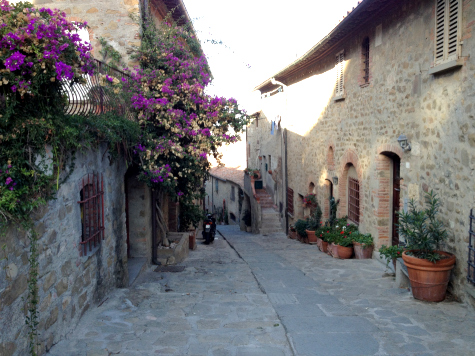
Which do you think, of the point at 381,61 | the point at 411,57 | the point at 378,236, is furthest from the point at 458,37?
the point at 378,236

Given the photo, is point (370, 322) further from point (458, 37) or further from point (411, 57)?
point (411, 57)

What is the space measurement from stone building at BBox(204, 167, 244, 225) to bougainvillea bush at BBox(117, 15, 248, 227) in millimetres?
18488

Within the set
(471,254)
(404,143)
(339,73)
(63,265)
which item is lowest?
(471,254)

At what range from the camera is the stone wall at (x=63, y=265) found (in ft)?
11.6

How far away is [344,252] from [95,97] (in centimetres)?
699

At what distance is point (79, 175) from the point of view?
511 centimetres

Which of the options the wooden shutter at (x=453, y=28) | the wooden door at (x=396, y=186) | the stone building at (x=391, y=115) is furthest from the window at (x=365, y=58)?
the wooden shutter at (x=453, y=28)

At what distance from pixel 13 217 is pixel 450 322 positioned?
4908 mm

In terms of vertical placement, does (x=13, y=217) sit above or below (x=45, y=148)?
below

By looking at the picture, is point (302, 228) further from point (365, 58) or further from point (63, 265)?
point (63, 265)

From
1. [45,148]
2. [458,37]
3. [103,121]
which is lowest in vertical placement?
[45,148]

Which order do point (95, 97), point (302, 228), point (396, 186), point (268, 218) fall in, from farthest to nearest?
point (268, 218)
point (302, 228)
point (396, 186)
point (95, 97)

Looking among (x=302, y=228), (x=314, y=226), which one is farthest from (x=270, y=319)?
(x=302, y=228)

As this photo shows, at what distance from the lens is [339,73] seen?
12055mm
